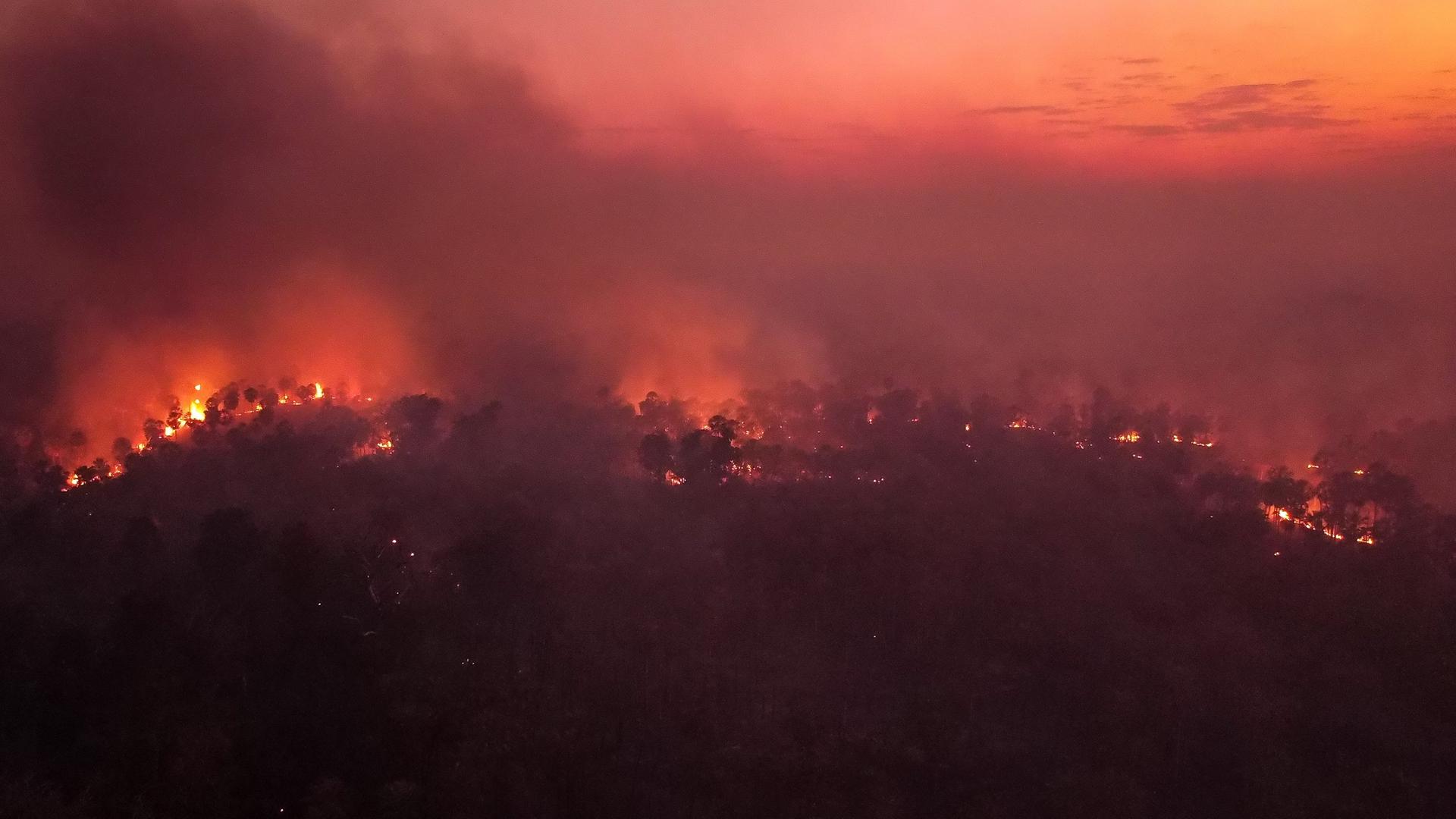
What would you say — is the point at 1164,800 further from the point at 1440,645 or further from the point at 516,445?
the point at 516,445

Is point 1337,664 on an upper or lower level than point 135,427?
lower

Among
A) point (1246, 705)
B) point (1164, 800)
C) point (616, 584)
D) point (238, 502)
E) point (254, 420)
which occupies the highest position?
point (254, 420)

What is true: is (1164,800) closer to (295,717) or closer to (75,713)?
(295,717)

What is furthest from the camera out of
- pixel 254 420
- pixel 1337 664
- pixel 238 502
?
pixel 254 420

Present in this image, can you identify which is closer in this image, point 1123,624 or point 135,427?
point 1123,624

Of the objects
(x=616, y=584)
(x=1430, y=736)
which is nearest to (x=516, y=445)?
(x=616, y=584)

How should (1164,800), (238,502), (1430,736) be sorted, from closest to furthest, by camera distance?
1. (1164,800)
2. (1430,736)
3. (238,502)
